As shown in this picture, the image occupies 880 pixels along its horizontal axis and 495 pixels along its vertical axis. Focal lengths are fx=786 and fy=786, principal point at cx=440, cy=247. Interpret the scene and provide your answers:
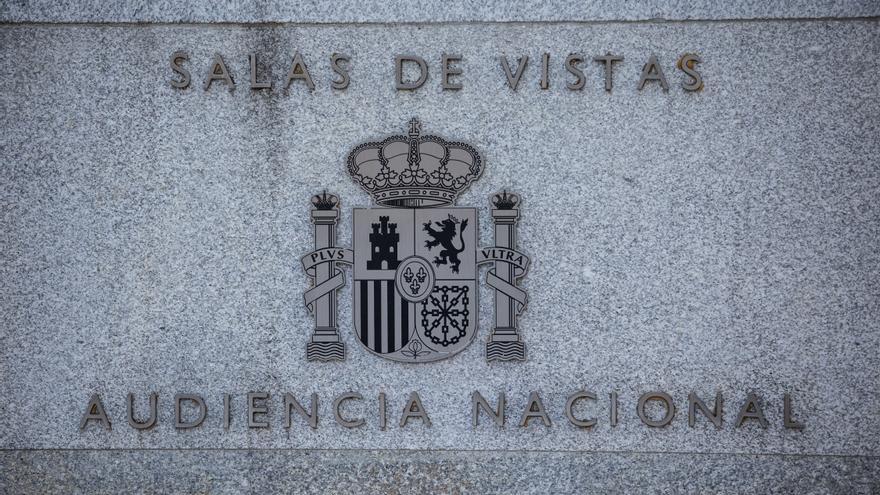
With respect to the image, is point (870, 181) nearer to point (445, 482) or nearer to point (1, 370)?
point (445, 482)

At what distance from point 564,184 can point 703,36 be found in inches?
38.7

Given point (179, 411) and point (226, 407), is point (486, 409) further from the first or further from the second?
point (179, 411)

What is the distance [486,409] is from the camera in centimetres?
380

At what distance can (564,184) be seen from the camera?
12.6 feet

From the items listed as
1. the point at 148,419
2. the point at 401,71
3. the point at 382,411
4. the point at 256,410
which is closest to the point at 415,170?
the point at 401,71

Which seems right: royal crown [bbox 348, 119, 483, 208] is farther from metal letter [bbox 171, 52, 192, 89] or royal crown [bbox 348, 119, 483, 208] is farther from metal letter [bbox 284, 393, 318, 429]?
metal letter [bbox 284, 393, 318, 429]

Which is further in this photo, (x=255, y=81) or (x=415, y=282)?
(x=255, y=81)

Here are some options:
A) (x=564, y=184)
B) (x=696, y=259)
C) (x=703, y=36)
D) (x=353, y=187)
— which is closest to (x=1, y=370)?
(x=353, y=187)

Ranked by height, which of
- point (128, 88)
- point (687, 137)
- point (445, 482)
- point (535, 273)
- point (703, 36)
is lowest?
point (445, 482)

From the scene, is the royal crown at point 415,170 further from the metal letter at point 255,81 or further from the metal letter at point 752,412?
the metal letter at point 752,412

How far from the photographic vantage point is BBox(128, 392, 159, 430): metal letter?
384 centimetres

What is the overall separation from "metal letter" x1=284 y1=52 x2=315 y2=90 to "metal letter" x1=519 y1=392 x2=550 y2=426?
1861 mm

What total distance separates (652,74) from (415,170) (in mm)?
1241

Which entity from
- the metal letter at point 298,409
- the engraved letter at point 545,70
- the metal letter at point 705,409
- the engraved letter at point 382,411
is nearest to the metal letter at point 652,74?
the engraved letter at point 545,70
